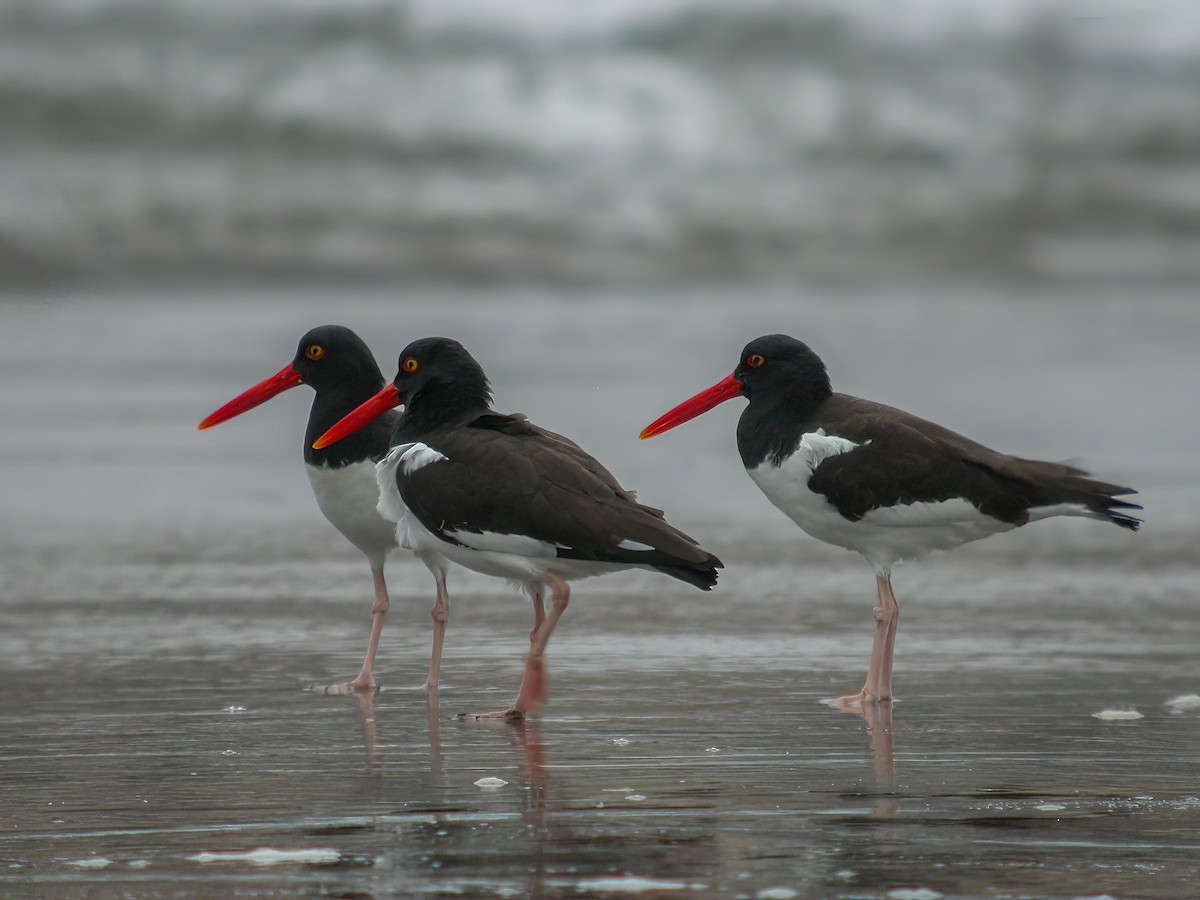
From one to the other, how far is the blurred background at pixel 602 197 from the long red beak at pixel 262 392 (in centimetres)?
629

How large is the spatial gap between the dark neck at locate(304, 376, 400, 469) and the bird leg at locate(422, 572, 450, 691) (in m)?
0.57

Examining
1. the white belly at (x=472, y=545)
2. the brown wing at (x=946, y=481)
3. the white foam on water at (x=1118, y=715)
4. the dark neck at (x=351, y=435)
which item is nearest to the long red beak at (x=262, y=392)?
the dark neck at (x=351, y=435)

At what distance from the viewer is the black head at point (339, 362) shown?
6.14 metres

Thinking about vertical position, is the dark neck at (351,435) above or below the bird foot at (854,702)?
above

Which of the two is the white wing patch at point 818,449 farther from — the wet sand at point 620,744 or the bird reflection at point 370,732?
the bird reflection at point 370,732

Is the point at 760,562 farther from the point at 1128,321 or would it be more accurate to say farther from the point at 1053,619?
the point at 1128,321

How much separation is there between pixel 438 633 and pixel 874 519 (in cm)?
146

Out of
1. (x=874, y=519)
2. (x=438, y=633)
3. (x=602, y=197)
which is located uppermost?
(x=602, y=197)

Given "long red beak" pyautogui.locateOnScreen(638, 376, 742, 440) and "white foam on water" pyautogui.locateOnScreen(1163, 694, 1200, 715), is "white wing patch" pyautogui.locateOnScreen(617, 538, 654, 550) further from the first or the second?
"white foam on water" pyautogui.locateOnScreen(1163, 694, 1200, 715)

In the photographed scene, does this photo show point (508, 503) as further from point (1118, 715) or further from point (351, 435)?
point (1118, 715)

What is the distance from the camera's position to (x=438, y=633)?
17.8ft

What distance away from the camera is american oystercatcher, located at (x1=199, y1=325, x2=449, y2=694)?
5.82 m

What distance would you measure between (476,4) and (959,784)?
2636 cm

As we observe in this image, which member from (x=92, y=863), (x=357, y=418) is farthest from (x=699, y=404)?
(x=92, y=863)
